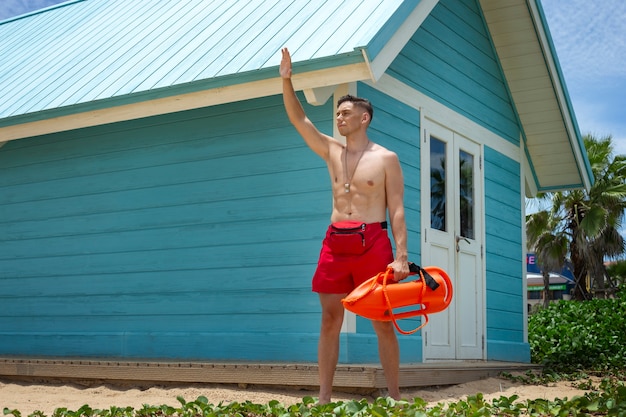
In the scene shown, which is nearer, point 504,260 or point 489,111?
point 489,111

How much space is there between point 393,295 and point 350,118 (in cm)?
115

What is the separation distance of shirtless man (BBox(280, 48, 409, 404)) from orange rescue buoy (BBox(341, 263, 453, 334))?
0.21m

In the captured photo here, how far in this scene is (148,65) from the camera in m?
7.34

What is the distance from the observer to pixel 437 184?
26.6 feet

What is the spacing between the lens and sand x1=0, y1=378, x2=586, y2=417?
5.84 meters

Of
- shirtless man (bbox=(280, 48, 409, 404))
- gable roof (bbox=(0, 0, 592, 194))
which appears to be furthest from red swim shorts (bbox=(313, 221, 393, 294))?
gable roof (bbox=(0, 0, 592, 194))

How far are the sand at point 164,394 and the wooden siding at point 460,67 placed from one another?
110 inches

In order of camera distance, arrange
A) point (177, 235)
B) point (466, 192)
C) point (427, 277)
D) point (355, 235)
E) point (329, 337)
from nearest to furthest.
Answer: point (427, 277), point (355, 235), point (329, 337), point (177, 235), point (466, 192)

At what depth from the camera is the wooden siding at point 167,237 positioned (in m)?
6.84

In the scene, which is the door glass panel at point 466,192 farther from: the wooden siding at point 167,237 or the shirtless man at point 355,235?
the shirtless man at point 355,235

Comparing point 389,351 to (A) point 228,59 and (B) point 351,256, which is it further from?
(A) point 228,59

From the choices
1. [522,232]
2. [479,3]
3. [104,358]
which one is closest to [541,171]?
[522,232]

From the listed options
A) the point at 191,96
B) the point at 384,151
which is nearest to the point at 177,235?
the point at 191,96

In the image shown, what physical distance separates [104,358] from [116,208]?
1391 millimetres
